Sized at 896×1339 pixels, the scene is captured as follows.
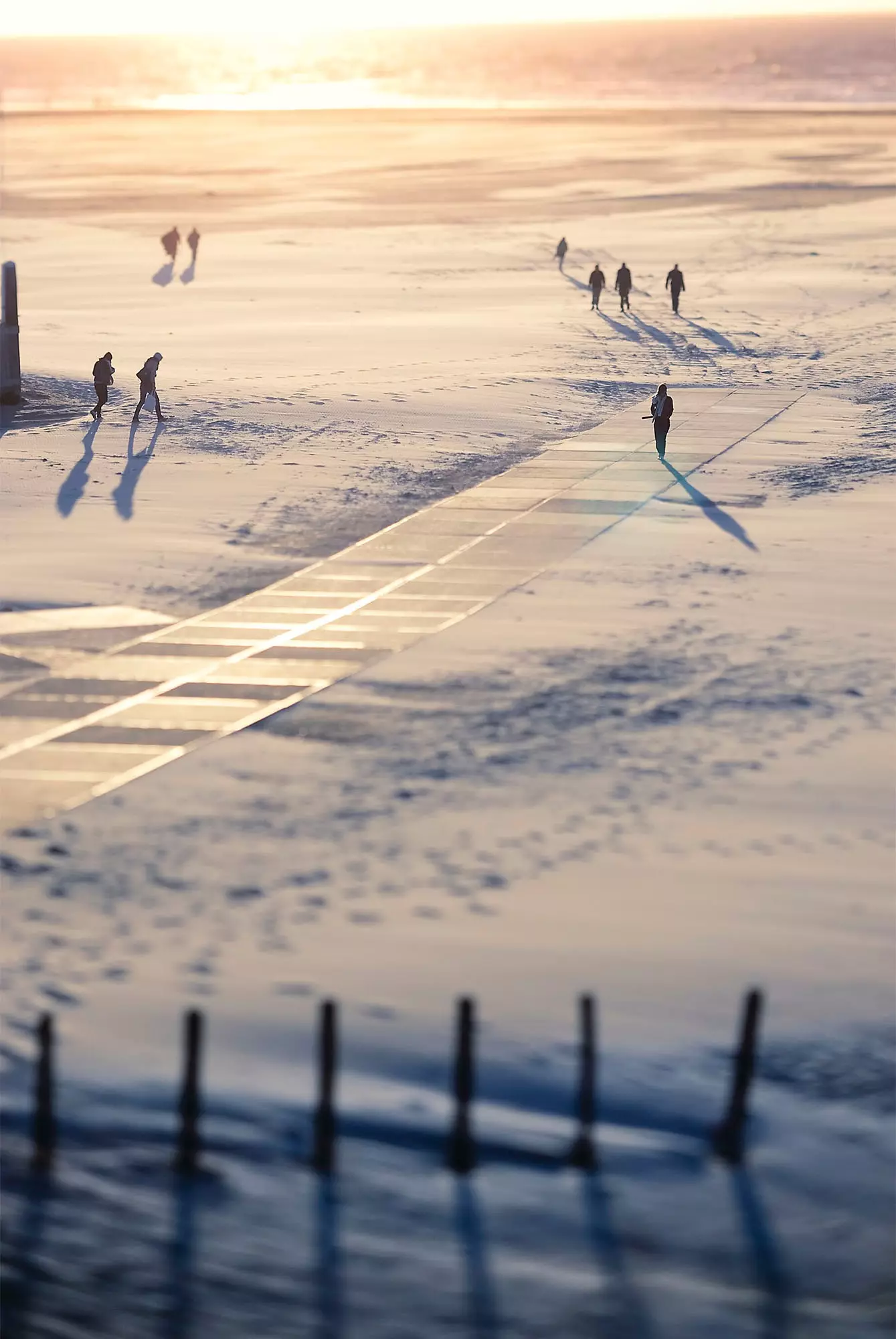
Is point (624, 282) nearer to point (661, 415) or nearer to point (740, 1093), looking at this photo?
point (661, 415)

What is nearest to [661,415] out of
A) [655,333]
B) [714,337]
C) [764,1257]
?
[714,337]

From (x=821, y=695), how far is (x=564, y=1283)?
9128 millimetres

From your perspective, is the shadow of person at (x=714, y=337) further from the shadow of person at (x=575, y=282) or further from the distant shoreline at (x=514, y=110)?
the distant shoreline at (x=514, y=110)

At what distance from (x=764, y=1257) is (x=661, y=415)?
18932mm

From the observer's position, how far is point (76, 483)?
84.8 ft

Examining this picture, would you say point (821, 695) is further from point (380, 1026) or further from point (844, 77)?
point (844, 77)

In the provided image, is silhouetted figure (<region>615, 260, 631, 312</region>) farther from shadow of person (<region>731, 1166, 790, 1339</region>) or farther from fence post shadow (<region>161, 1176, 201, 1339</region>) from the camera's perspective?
fence post shadow (<region>161, 1176, 201, 1339</region>)

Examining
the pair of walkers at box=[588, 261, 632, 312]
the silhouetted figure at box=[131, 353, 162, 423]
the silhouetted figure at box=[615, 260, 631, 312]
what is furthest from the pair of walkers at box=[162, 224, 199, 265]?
the silhouetted figure at box=[131, 353, 162, 423]

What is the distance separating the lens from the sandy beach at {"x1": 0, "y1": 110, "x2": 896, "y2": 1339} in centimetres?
976

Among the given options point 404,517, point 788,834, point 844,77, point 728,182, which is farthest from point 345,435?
point 844,77

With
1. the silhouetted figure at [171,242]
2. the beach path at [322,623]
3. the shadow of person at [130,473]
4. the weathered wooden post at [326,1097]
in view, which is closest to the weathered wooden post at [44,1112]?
the weathered wooden post at [326,1097]

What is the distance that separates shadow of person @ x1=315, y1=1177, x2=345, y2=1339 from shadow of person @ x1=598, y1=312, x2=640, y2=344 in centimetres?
3088

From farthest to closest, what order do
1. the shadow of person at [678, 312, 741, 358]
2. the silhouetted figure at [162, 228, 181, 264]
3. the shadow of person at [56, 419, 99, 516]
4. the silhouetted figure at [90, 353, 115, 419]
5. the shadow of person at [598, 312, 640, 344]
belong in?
the silhouetted figure at [162, 228, 181, 264] → the shadow of person at [598, 312, 640, 344] → the shadow of person at [678, 312, 741, 358] → the silhouetted figure at [90, 353, 115, 419] → the shadow of person at [56, 419, 99, 516]

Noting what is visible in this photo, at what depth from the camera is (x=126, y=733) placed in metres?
16.2
